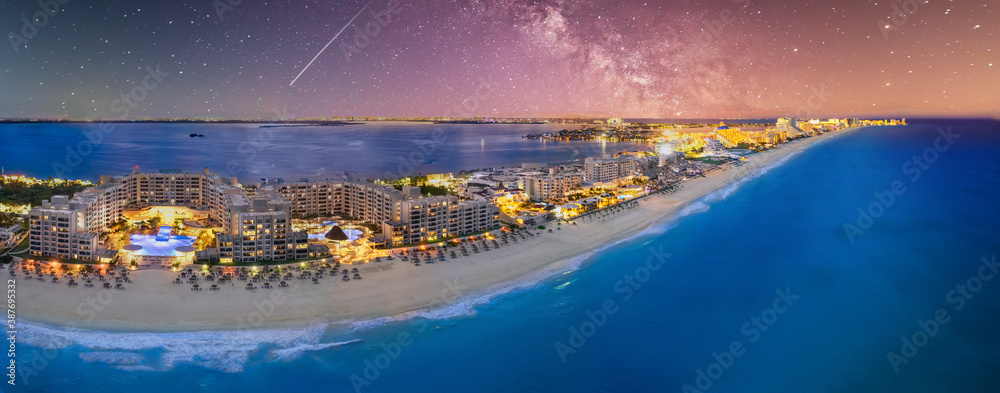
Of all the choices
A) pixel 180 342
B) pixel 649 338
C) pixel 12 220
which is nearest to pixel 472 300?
pixel 649 338

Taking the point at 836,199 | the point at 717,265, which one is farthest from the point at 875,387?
the point at 836,199

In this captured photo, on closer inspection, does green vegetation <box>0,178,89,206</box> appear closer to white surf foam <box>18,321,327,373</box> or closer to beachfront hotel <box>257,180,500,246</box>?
beachfront hotel <box>257,180,500,246</box>

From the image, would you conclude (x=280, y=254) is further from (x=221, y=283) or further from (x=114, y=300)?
(x=114, y=300)

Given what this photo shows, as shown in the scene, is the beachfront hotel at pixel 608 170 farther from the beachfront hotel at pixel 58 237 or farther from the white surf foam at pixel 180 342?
the beachfront hotel at pixel 58 237

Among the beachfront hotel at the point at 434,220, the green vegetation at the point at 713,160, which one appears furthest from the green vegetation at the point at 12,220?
the green vegetation at the point at 713,160

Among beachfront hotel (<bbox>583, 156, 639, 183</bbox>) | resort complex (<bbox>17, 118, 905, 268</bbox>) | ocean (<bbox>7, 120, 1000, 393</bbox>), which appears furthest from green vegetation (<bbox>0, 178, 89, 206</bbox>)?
beachfront hotel (<bbox>583, 156, 639, 183</bbox>)

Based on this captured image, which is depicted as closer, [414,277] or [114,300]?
[114,300]

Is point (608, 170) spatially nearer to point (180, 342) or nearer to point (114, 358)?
point (180, 342)
